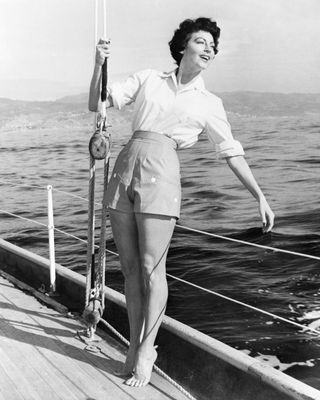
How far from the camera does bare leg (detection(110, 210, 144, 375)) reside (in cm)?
220

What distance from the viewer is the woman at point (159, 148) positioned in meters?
2.09

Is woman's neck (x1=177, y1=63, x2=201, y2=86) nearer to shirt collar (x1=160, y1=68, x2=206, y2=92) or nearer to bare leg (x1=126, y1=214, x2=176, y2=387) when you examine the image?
shirt collar (x1=160, y1=68, x2=206, y2=92)

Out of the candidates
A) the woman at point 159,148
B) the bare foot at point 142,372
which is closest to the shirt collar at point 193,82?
the woman at point 159,148

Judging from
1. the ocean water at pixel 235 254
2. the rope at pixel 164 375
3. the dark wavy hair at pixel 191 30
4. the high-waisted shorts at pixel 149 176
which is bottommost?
the ocean water at pixel 235 254

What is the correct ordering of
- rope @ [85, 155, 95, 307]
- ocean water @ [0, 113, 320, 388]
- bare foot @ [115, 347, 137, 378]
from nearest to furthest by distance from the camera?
1. bare foot @ [115, 347, 137, 378]
2. rope @ [85, 155, 95, 307]
3. ocean water @ [0, 113, 320, 388]

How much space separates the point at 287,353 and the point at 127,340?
261 cm

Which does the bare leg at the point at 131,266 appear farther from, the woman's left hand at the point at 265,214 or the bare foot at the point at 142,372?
the woman's left hand at the point at 265,214

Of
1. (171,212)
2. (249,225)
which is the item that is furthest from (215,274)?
(171,212)

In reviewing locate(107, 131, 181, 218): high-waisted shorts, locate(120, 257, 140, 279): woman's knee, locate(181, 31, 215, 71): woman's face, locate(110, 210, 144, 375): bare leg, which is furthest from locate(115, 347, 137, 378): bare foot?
locate(181, 31, 215, 71): woman's face

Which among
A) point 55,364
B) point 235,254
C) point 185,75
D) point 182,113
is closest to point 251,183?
point 182,113

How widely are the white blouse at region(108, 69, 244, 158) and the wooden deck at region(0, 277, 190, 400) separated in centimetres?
101

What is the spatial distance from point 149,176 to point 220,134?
0.32 metres

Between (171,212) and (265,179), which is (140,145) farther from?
(265,179)

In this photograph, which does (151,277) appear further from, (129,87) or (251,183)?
(129,87)
